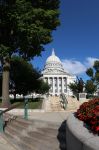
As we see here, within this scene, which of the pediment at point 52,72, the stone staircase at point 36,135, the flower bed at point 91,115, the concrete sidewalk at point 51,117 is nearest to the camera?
the flower bed at point 91,115

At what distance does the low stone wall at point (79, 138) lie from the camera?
7200mm

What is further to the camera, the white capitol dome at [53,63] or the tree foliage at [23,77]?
the white capitol dome at [53,63]

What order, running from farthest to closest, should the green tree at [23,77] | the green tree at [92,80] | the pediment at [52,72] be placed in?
the pediment at [52,72] → the green tree at [92,80] → the green tree at [23,77]

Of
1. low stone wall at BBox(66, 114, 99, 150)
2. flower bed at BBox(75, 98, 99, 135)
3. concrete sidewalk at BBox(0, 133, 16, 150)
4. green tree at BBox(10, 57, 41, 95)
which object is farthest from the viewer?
green tree at BBox(10, 57, 41, 95)

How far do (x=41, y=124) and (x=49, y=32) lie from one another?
55.9 feet

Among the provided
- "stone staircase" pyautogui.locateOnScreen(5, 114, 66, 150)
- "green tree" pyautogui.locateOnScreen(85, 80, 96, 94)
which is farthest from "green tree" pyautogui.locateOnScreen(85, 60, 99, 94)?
"stone staircase" pyautogui.locateOnScreen(5, 114, 66, 150)

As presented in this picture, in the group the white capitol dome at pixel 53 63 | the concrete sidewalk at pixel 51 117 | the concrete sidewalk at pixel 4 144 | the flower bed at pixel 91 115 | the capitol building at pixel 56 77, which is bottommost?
the concrete sidewalk at pixel 4 144

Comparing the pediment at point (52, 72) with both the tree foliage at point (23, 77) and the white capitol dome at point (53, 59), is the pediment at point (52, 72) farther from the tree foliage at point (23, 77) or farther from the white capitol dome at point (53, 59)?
the tree foliage at point (23, 77)

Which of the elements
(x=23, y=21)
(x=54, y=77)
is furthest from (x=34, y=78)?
(x=54, y=77)

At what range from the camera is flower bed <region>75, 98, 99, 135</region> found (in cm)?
792

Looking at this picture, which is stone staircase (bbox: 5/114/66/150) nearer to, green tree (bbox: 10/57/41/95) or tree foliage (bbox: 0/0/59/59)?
tree foliage (bbox: 0/0/59/59)

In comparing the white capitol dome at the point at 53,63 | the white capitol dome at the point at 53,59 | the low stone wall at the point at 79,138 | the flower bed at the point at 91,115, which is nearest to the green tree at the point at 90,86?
the flower bed at the point at 91,115

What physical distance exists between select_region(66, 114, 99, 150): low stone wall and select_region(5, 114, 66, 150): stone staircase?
3.18 ft

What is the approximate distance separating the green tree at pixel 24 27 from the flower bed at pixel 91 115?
17383mm
